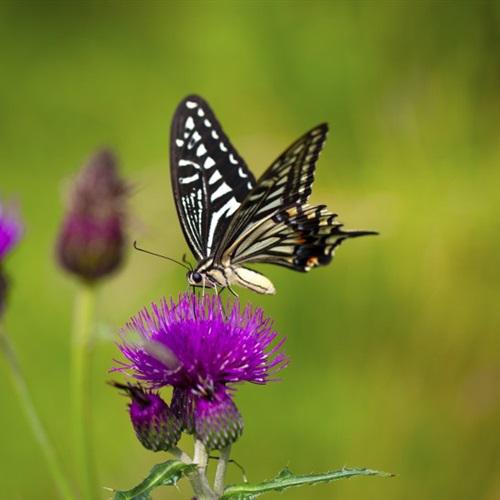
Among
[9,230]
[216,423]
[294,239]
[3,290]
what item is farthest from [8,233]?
[216,423]

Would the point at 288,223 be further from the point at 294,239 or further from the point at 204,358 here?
the point at 204,358

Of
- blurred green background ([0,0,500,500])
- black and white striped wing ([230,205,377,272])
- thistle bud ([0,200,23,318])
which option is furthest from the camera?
blurred green background ([0,0,500,500])

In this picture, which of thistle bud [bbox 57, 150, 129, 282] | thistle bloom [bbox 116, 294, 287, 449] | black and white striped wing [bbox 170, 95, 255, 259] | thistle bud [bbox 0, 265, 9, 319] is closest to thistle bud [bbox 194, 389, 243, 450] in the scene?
thistle bloom [bbox 116, 294, 287, 449]

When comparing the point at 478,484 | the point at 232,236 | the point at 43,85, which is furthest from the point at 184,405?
the point at 43,85

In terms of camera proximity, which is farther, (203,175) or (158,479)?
(203,175)

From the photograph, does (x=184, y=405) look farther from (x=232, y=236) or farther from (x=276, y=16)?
(x=276, y=16)

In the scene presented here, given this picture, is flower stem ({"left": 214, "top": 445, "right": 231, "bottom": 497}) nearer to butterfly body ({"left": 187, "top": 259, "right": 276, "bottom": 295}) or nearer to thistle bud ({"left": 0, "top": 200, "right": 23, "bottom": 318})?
butterfly body ({"left": 187, "top": 259, "right": 276, "bottom": 295})

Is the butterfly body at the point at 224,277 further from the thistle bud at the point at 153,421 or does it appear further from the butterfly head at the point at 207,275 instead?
the thistle bud at the point at 153,421
